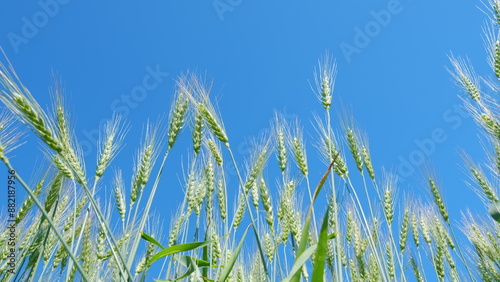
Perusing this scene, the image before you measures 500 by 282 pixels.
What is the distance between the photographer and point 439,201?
2549 mm

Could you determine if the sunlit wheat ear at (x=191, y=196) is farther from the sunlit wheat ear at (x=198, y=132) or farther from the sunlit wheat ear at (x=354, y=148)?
the sunlit wheat ear at (x=354, y=148)

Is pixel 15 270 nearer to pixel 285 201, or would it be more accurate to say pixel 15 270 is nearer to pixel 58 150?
pixel 58 150

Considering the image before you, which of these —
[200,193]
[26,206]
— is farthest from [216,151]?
[26,206]

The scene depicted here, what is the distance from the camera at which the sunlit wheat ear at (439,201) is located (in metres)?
2.50

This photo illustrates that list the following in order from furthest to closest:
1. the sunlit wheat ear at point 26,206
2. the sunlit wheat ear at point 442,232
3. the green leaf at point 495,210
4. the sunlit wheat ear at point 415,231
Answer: the sunlit wheat ear at point 415,231 → the sunlit wheat ear at point 442,232 → the sunlit wheat ear at point 26,206 → the green leaf at point 495,210

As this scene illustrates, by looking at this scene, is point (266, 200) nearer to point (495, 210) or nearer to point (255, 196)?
point (255, 196)

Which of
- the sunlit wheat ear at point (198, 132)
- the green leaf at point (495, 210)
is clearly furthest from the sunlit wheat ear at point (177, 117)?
the green leaf at point (495, 210)

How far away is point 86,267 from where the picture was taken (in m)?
2.13

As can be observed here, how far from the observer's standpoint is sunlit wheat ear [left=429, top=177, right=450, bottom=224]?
2500 mm

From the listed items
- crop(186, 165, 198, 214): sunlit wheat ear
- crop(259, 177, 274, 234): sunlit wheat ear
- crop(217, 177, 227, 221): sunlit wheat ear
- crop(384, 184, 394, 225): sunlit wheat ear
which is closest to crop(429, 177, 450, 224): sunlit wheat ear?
crop(384, 184, 394, 225): sunlit wheat ear

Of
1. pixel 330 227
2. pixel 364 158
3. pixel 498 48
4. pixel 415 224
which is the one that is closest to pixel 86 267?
pixel 330 227

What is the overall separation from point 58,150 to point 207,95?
3.14 ft

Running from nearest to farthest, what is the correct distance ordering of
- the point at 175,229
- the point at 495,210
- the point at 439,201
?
the point at 495,210 → the point at 175,229 → the point at 439,201

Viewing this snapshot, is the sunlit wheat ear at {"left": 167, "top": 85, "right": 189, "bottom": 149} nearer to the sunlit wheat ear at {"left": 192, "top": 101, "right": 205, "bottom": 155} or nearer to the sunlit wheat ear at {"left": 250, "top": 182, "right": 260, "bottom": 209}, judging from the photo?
the sunlit wheat ear at {"left": 192, "top": 101, "right": 205, "bottom": 155}
